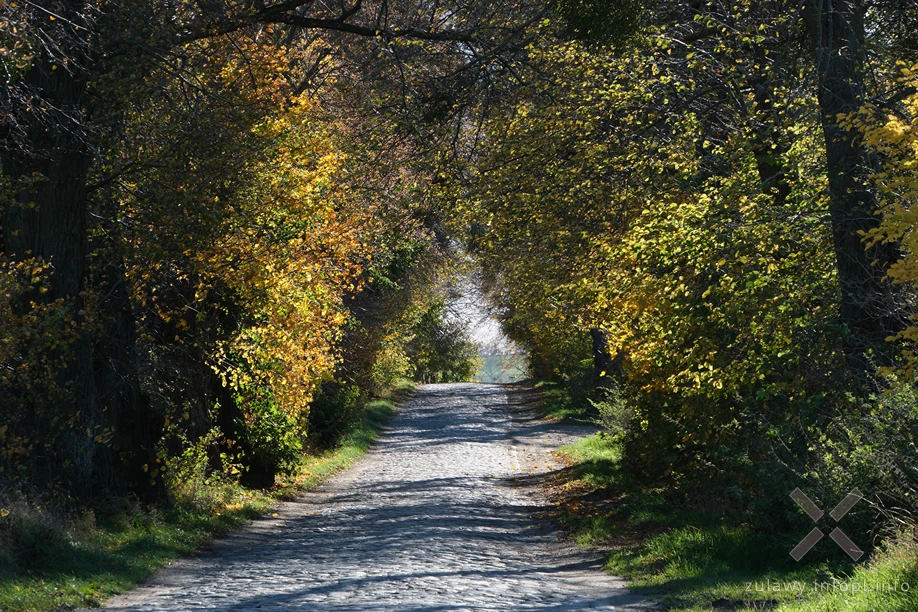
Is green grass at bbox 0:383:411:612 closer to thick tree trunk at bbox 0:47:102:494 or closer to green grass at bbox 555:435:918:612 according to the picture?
thick tree trunk at bbox 0:47:102:494

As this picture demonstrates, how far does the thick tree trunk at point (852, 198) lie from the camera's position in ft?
38.4

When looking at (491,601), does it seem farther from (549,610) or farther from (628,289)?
(628,289)

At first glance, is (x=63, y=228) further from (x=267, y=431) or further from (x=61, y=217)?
(x=267, y=431)

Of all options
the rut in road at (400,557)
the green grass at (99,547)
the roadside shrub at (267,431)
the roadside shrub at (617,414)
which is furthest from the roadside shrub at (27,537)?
the roadside shrub at (617,414)

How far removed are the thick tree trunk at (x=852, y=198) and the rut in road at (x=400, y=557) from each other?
13.6 ft

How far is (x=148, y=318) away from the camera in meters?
17.3

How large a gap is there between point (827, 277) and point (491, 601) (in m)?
5.88

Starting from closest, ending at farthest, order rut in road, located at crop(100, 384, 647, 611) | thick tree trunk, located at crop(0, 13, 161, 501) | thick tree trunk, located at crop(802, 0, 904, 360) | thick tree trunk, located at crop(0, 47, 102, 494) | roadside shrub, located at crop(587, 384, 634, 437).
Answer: rut in road, located at crop(100, 384, 647, 611) < thick tree trunk, located at crop(802, 0, 904, 360) < thick tree trunk, located at crop(0, 13, 161, 501) < thick tree trunk, located at crop(0, 47, 102, 494) < roadside shrub, located at crop(587, 384, 634, 437)

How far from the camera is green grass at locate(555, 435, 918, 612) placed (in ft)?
26.3

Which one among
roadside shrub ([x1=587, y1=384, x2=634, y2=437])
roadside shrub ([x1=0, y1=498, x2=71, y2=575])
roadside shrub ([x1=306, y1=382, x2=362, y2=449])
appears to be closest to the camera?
roadside shrub ([x1=0, y1=498, x2=71, y2=575])

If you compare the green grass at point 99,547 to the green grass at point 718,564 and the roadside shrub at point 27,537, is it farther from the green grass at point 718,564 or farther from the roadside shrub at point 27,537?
the green grass at point 718,564

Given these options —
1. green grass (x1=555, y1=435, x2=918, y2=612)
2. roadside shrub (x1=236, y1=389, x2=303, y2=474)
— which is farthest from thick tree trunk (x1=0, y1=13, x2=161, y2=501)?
green grass (x1=555, y1=435, x2=918, y2=612)

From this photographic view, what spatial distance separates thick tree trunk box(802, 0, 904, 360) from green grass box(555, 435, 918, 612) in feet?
8.81

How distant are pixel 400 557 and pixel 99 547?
11.7 ft
